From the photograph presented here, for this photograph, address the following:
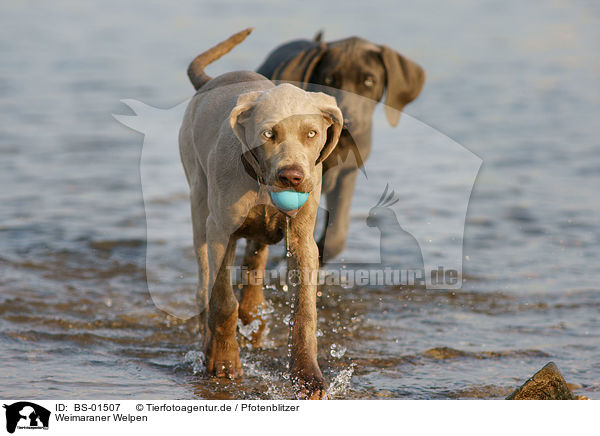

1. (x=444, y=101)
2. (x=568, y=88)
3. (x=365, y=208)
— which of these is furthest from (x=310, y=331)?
(x=568, y=88)

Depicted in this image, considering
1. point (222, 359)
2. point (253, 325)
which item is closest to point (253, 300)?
point (253, 325)

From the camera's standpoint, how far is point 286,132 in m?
4.00

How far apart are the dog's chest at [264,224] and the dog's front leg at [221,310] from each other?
114 millimetres

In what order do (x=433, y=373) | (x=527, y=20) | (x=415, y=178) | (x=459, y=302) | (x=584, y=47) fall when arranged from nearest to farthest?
(x=433, y=373) → (x=459, y=302) → (x=415, y=178) → (x=584, y=47) → (x=527, y=20)

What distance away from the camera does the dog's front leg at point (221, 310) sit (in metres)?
4.76

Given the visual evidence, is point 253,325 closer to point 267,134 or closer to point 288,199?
point 288,199

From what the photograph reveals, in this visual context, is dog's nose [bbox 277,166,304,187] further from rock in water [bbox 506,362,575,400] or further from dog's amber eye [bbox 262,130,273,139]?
rock in water [bbox 506,362,575,400]

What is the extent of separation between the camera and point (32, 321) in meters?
6.04

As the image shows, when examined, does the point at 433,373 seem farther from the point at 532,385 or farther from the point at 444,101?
the point at 444,101

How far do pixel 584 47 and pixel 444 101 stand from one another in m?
4.78

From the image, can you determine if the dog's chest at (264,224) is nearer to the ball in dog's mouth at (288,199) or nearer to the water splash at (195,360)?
the ball in dog's mouth at (288,199)

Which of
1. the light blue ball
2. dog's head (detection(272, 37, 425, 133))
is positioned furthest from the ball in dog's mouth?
dog's head (detection(272, 37, 425, 133))

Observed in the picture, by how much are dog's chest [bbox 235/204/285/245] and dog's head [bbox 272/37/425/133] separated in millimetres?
2080

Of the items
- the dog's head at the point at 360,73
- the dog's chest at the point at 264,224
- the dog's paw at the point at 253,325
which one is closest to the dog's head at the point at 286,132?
the dog's chest at the point at 264,224
